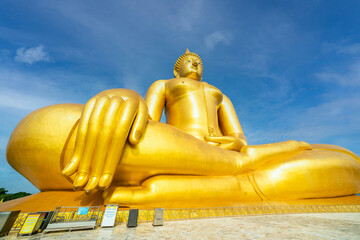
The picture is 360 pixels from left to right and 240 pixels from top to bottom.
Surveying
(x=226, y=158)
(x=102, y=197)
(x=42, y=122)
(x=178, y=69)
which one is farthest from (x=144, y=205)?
(x=178, y=69)

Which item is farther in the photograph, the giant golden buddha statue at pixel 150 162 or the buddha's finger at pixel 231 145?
the buddha's finger at pixel 231 145

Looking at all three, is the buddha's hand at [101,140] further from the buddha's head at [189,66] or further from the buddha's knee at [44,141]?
the buddha's head at [189,66]

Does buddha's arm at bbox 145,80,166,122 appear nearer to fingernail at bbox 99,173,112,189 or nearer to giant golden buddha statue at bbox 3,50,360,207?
giant golden buddha statue at bbox 3,50,360,207

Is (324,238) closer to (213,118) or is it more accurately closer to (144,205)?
(144,205)

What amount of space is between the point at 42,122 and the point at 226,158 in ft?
11.1

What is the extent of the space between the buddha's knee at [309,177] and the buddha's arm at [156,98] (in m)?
3.08

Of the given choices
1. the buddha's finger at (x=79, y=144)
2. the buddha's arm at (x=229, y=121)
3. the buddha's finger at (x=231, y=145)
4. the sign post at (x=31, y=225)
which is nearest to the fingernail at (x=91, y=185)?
the buddha's finger at (x=79, y=144)

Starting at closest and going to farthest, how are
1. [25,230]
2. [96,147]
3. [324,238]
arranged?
[324,238]
[25,230]
[96,147]

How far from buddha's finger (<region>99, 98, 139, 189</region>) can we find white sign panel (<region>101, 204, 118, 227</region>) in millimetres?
307

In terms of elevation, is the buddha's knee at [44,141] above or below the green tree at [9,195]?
below

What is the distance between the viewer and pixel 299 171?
12.5ft

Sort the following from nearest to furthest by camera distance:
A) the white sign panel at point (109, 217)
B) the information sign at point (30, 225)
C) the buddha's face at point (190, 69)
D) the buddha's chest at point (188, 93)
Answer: the information sign at point (30, 225) < the white sign panel at point (109, 217) < the buddha's chest at point (188, 93) < the buddha's face at point (190, 69)

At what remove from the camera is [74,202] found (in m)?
2.97

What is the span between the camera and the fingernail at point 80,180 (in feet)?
8.12
